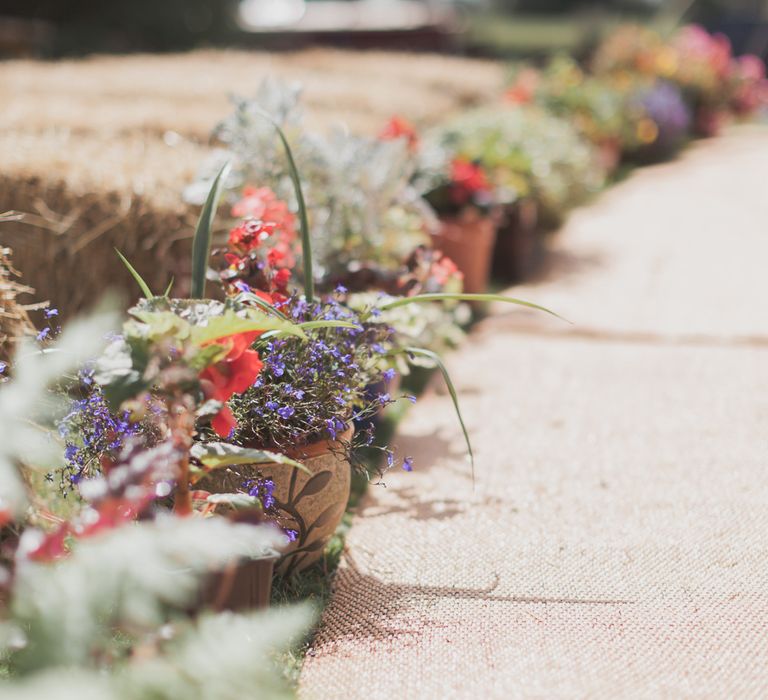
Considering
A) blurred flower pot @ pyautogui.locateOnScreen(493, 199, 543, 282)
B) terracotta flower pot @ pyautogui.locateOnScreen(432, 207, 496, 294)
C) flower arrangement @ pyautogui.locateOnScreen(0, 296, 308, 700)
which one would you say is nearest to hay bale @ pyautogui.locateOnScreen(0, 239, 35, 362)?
flower arrangement @ pyautogui.locateOnScreen(0, 296, 308, 700)

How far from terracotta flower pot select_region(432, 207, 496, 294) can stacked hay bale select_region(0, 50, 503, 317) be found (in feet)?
2.68

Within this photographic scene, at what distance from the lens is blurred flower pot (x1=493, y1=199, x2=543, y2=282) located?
4879mm

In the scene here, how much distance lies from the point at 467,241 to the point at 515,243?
28.9 inches

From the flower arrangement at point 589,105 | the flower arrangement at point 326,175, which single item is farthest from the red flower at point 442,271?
the flower arrangement at point 589,105

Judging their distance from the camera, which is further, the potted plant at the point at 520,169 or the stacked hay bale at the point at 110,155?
the potted plant at the point at 520,169

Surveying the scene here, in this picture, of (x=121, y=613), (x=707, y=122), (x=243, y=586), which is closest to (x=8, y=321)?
(x=243, y=586)

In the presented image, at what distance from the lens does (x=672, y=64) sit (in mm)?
9055

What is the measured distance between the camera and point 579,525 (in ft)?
7.69

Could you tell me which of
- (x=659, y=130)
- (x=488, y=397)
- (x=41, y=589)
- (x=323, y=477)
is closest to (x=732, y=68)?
(x=659, y=130)

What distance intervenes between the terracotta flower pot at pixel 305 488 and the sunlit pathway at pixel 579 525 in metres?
0.16

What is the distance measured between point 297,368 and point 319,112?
344 centimetres

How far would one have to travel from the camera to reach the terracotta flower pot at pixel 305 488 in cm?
196

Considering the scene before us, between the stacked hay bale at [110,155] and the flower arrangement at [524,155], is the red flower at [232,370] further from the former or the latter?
the flower arrangement at [524,155]

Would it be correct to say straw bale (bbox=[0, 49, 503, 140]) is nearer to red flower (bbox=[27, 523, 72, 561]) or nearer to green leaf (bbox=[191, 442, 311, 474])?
green leaf (bbox=[191, 442, 311, 474])
